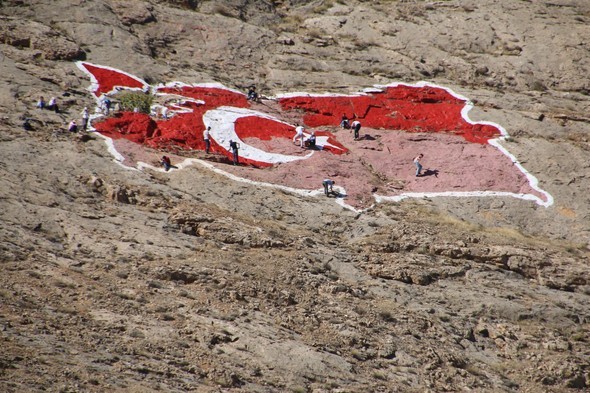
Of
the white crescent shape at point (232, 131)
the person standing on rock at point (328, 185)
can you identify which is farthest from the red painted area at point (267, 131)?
the person standing on rock at point (328, 185)

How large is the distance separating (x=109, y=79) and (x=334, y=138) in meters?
12.3

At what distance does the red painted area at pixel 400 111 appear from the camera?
31984 mm

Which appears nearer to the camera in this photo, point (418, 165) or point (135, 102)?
point (418, 165)

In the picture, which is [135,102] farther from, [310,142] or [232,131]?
[310,142]

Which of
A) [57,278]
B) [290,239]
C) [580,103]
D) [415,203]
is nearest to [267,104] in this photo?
[415,203]

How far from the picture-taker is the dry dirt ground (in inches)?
575

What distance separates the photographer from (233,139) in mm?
29375

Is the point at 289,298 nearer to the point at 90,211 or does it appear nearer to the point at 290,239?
the point at 290,239

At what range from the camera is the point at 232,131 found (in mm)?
30047

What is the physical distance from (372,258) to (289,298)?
4.37m

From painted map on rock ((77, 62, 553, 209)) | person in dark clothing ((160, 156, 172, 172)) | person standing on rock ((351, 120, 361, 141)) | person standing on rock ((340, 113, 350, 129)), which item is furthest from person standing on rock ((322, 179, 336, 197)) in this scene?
person standing on rock ((340, 113, 350, 129))

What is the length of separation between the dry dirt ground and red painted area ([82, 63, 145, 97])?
93cm

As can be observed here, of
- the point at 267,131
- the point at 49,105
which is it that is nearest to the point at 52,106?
the point at 49,105

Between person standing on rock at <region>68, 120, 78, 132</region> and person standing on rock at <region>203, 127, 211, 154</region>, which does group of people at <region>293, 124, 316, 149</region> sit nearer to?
person standing on rock at <region>203, 127, 211, 154</region>
